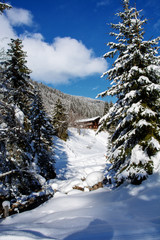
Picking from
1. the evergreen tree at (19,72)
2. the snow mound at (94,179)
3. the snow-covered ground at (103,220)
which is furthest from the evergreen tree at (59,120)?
the snow-covered ground at (103,220)

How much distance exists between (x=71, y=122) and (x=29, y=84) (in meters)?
35.7

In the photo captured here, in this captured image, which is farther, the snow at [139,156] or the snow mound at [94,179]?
the snow mound at [94,179]

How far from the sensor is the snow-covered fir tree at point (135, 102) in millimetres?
5664

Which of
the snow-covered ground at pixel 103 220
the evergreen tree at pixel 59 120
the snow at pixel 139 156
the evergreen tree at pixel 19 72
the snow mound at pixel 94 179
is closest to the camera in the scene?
the snow-covered ground at pixel 103 220

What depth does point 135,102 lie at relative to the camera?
22.0ft

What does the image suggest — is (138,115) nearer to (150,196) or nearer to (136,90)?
(136,90)

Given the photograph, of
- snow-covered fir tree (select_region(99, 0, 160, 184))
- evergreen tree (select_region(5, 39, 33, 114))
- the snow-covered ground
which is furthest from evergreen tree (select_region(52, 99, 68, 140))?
the snow-covered ground

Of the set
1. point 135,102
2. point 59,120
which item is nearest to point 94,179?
point 135,102

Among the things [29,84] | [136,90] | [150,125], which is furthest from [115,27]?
[29,84]

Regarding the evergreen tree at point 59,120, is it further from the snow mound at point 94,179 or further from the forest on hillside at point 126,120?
the forest on hillside at point 126,120

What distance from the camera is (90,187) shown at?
9320 mm

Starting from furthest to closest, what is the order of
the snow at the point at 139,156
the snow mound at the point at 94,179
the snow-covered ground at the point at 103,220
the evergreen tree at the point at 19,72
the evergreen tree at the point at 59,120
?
the evergreen tree at the point at 59,120 < the evergreen tree at the point at 19,72 < the snow mound at the point at 94,179 < the snow at the point at 139,156 < the snow-covered ground at the point at 103,220

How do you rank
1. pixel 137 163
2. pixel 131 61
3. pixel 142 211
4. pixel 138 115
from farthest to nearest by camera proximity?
pixel 131 61 < pixel 138 115 < pixel 137 163 < pixel 142 211

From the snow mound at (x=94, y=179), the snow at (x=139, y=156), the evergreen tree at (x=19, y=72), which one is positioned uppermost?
the evergreen tree at (x=19, y=72)
